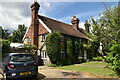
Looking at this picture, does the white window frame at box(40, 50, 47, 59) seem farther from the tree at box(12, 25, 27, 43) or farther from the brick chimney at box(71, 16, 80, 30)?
the tree at box(12, 25, 27, 43)

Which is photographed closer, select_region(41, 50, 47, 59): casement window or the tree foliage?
the tree foliage

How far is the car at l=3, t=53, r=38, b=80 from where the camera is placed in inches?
269

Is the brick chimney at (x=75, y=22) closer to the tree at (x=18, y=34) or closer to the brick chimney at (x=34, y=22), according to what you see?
the brick chimney at (x=34, y=22)

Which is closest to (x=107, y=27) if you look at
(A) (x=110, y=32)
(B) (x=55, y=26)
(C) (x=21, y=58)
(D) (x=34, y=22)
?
(A) (x=110, y=32)

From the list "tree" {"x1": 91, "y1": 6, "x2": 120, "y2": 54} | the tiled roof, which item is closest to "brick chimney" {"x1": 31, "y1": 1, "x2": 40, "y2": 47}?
the tiled roof

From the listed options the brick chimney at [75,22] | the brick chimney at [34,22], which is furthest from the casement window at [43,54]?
the brick chimney at [75,22]

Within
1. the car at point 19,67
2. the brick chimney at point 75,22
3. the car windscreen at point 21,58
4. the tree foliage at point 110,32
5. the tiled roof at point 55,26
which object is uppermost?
the brick chimney at point 75,22

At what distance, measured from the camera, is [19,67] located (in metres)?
7.00

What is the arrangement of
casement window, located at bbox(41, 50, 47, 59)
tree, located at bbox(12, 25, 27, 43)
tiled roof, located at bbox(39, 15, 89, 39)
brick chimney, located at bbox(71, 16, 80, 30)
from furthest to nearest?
tree, located at bbox(12, 25, 27, 43)
brick chimney, located at bbox(71, 16, 80, 30)
tiled roof, located at bbox(39, 15, 89, 39)
casement window, located at bbox(41, 50, 47, 59)

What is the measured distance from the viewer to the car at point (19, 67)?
269 inches

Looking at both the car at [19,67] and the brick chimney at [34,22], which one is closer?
the car at [19,67]

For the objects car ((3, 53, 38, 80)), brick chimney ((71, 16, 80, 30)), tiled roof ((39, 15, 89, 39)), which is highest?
brick chimney ((71, 16, 80, 30))

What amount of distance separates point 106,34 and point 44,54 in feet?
34.5

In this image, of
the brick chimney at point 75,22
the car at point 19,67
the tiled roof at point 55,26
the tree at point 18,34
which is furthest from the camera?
the tree at point 18,34
